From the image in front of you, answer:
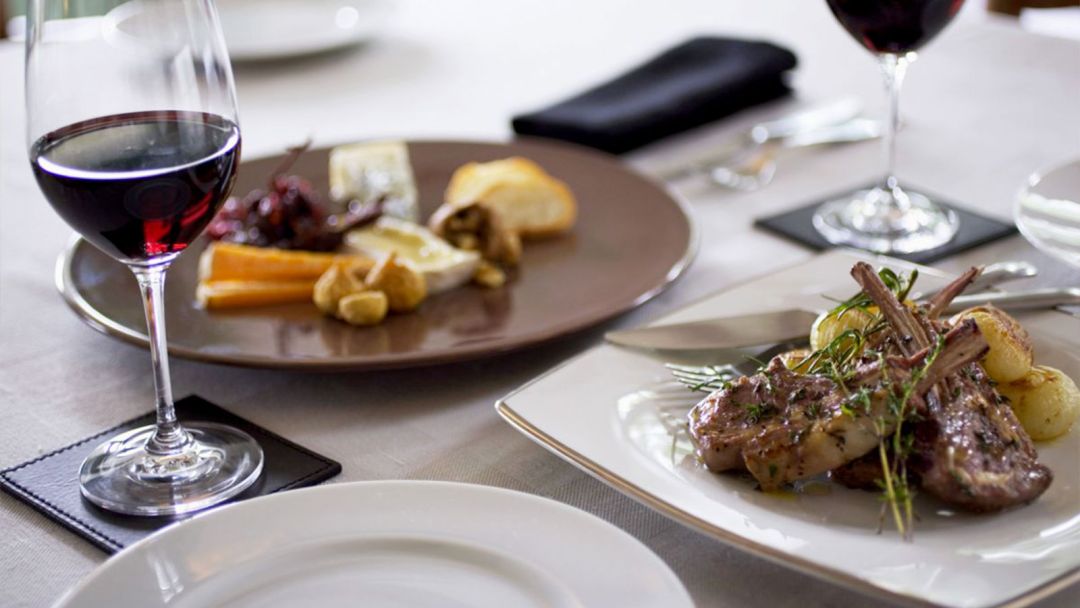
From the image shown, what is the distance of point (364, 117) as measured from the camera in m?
2.38

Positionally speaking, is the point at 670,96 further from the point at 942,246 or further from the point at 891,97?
the point at 942,246

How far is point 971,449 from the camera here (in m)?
0.96

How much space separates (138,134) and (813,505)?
64 cm

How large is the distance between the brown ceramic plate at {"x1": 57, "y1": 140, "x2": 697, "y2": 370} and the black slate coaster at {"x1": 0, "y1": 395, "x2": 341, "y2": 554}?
96 millimetres

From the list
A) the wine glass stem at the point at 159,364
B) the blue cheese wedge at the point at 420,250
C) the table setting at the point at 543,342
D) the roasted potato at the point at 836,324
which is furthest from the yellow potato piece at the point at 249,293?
the roasted potato at the point at 836,324

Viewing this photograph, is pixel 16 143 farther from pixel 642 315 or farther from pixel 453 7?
pixel 642 315

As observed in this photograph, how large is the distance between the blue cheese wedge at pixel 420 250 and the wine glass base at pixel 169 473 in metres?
0.41

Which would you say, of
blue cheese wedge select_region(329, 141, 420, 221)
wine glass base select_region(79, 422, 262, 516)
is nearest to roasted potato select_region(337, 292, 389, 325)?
wine glass base select_region(79, 422, 262, 516)

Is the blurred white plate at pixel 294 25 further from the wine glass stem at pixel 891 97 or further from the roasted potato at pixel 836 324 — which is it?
the roasted potato at pixel 836 324

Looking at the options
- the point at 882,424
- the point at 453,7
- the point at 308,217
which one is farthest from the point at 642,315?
the point at 453,7

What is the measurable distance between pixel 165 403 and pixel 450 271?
500 mm

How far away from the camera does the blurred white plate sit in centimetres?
257

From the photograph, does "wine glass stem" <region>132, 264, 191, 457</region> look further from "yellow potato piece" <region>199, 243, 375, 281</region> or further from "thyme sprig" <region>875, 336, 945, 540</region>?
"thyme sprig" <region>875, 336, 945, 540</region>

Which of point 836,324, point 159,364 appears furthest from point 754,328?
point 159,364
